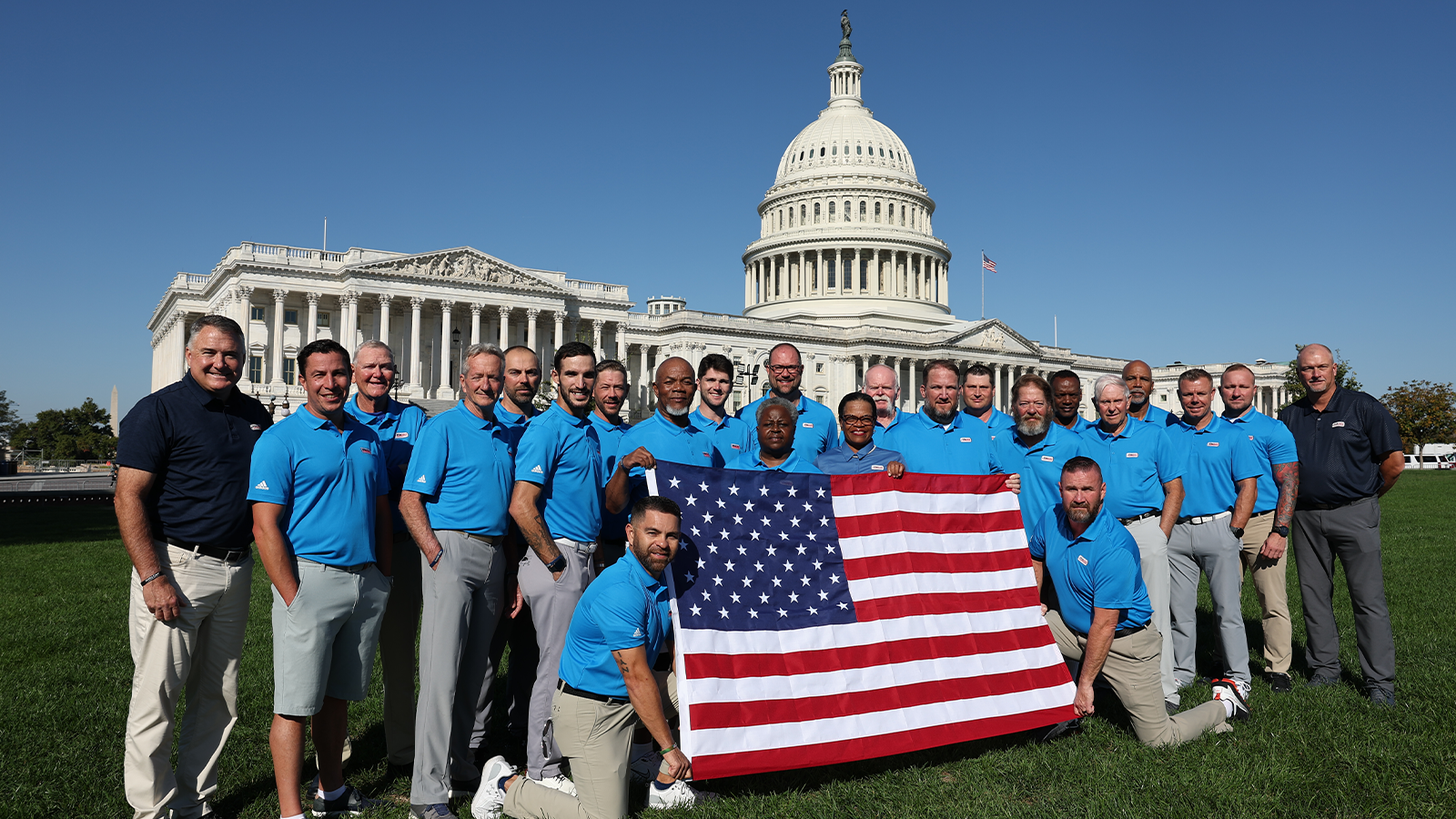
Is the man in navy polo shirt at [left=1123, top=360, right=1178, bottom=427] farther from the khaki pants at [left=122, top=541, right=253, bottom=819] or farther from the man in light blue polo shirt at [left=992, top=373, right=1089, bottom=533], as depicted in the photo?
the khaki pants at [left=122, top=541, right=253, bottom=819]

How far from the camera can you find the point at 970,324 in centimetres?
8956

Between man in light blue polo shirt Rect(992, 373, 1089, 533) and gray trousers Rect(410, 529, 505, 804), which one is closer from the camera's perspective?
gray trousers Rect(410, 529, 505, 804)

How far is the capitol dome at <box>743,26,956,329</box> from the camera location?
91000mm

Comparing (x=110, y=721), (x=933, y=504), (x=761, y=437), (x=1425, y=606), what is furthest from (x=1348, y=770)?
(x=110, y=721)

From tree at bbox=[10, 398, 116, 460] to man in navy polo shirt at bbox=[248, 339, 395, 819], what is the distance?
341 feet

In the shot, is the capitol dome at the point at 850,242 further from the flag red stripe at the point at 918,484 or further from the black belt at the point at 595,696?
the black belt at the point at 595,696

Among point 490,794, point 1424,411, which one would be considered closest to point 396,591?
point 490,794

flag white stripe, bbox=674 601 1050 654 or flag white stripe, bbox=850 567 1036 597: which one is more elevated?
flag white stripe, bbox=850 567 1036 597

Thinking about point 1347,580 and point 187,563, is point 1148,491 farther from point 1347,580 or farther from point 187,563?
point 187,563

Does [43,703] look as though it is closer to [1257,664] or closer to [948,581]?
[948,581]

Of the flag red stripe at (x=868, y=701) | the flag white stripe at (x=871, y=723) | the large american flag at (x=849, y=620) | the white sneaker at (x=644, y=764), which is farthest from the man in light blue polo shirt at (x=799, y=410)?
the white sneaker at (x=644, y=764)

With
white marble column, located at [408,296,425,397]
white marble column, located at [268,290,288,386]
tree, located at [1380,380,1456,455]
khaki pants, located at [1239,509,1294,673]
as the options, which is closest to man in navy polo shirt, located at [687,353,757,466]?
khaki pants, located at [1239,509,1294,673]

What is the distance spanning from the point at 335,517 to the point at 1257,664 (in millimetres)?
9155

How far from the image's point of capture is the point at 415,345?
62281mm
